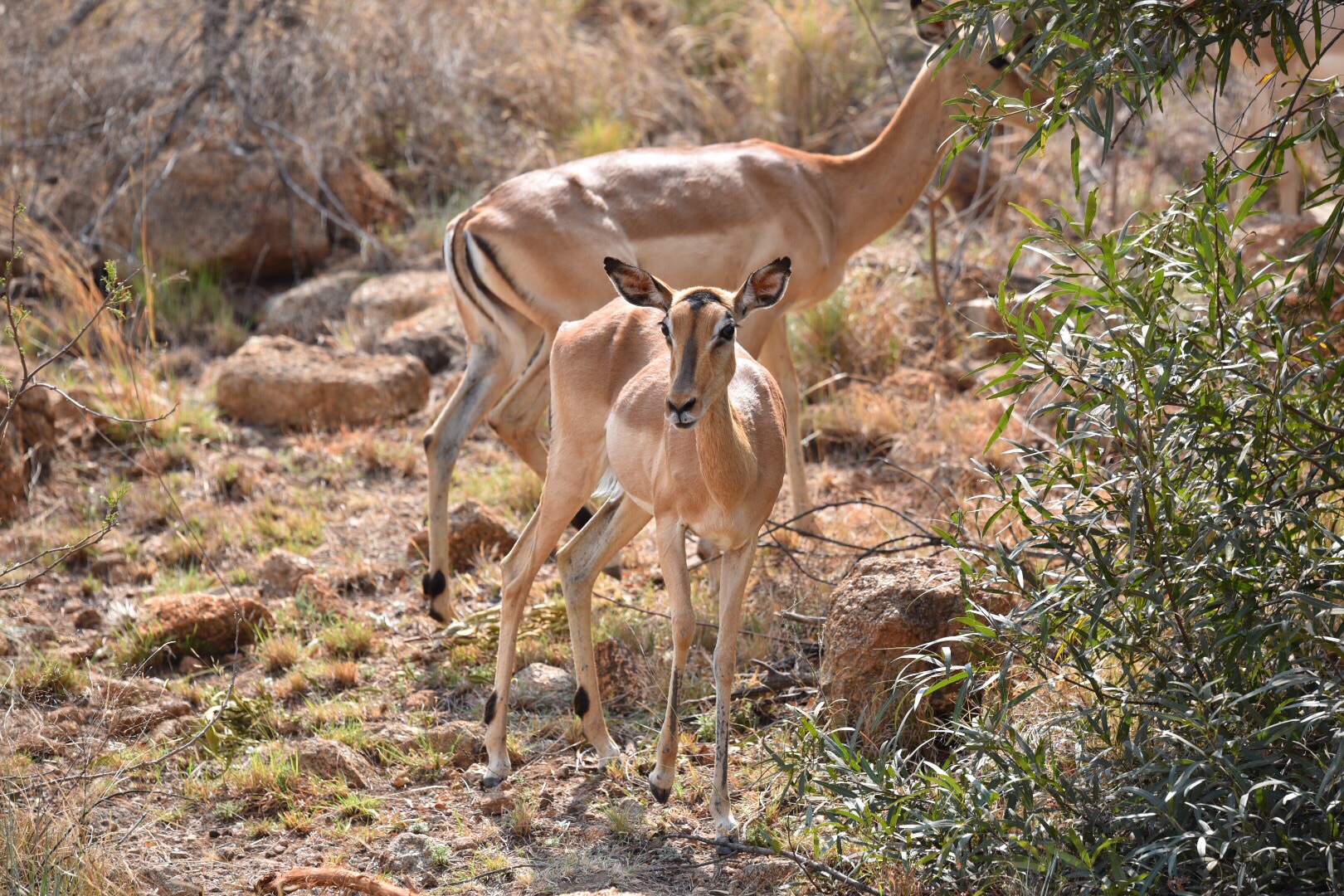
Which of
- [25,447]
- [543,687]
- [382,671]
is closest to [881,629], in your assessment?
[543,687]

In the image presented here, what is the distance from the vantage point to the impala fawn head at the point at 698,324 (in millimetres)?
3779

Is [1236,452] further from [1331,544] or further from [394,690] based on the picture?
[394,690]

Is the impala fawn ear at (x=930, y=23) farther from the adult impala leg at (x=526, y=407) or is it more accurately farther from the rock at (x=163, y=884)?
the rock at (x=163, y=884)

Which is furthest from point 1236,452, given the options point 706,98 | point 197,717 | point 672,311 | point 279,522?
point 706,98

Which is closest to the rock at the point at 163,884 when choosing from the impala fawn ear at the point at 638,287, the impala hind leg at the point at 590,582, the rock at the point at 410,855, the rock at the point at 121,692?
the rock at the point at 410,855

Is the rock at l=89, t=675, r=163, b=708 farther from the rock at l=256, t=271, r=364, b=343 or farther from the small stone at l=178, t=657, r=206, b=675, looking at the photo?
the rock at l=256, t=271, r=364, b=343

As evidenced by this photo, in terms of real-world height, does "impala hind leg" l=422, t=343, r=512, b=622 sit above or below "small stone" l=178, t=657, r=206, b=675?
above

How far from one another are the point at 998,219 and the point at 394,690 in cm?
653

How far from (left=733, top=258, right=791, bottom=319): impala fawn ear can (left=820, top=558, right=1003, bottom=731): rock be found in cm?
110

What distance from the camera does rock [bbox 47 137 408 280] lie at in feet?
32.9

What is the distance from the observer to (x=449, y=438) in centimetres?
636

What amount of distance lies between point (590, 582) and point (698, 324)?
1.39 metres

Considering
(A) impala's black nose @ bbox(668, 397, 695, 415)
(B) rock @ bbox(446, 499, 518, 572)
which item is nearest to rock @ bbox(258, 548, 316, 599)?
(B) rock @ bbox(446, 499, 518, 572)

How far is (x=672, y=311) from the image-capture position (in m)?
3.96
